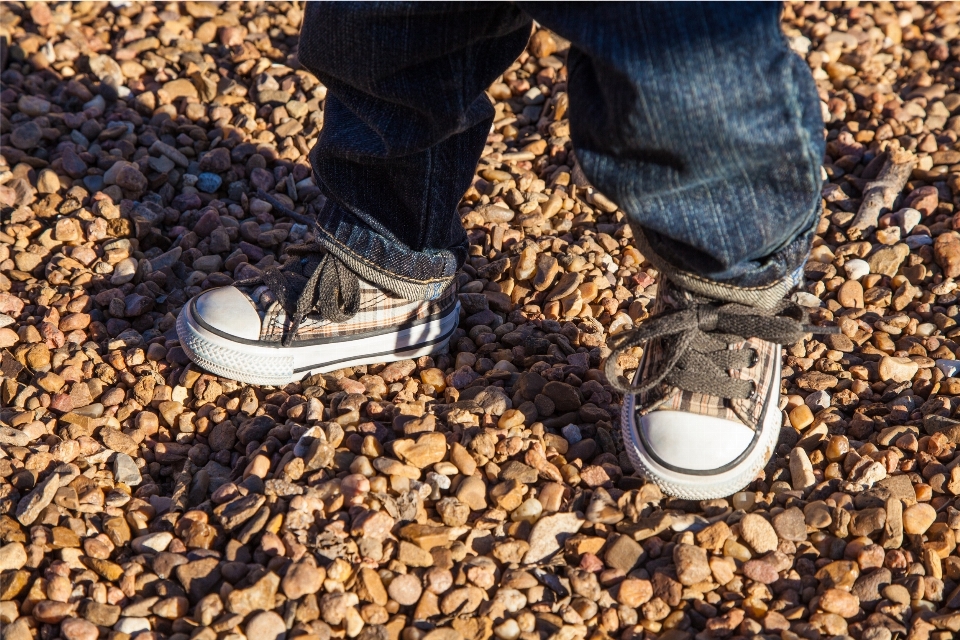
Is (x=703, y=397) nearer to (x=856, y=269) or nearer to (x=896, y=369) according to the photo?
(x=896, y=369)

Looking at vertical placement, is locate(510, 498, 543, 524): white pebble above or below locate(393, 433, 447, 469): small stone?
Answer: below

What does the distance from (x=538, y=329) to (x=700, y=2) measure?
3.27ft

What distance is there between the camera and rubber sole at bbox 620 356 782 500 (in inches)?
62.2

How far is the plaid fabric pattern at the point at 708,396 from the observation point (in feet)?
5.27

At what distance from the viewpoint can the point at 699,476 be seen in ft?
5.17

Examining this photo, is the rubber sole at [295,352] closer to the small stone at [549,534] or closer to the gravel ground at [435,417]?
the gravel ground at [435,417]

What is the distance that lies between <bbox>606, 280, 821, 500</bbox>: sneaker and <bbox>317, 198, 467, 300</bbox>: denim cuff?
434 millimetres

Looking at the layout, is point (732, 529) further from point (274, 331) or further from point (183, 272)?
point (183, 272)

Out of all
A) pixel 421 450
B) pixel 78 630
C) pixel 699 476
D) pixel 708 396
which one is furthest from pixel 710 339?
pixel 78 630

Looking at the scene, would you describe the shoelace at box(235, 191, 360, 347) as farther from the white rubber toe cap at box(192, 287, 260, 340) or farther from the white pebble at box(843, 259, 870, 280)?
the white pebble at box(843, 259, 870, 280)

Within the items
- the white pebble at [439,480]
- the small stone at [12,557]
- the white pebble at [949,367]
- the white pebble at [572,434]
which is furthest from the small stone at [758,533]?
the small stone at [12,557]

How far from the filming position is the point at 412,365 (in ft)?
6.35

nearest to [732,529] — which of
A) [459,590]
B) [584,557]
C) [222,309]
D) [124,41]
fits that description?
[584,557]

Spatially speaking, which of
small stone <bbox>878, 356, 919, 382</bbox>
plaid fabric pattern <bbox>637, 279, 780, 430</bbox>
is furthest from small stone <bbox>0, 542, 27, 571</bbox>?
small stone <bbox>878, 356, 919, 382</bbox>
